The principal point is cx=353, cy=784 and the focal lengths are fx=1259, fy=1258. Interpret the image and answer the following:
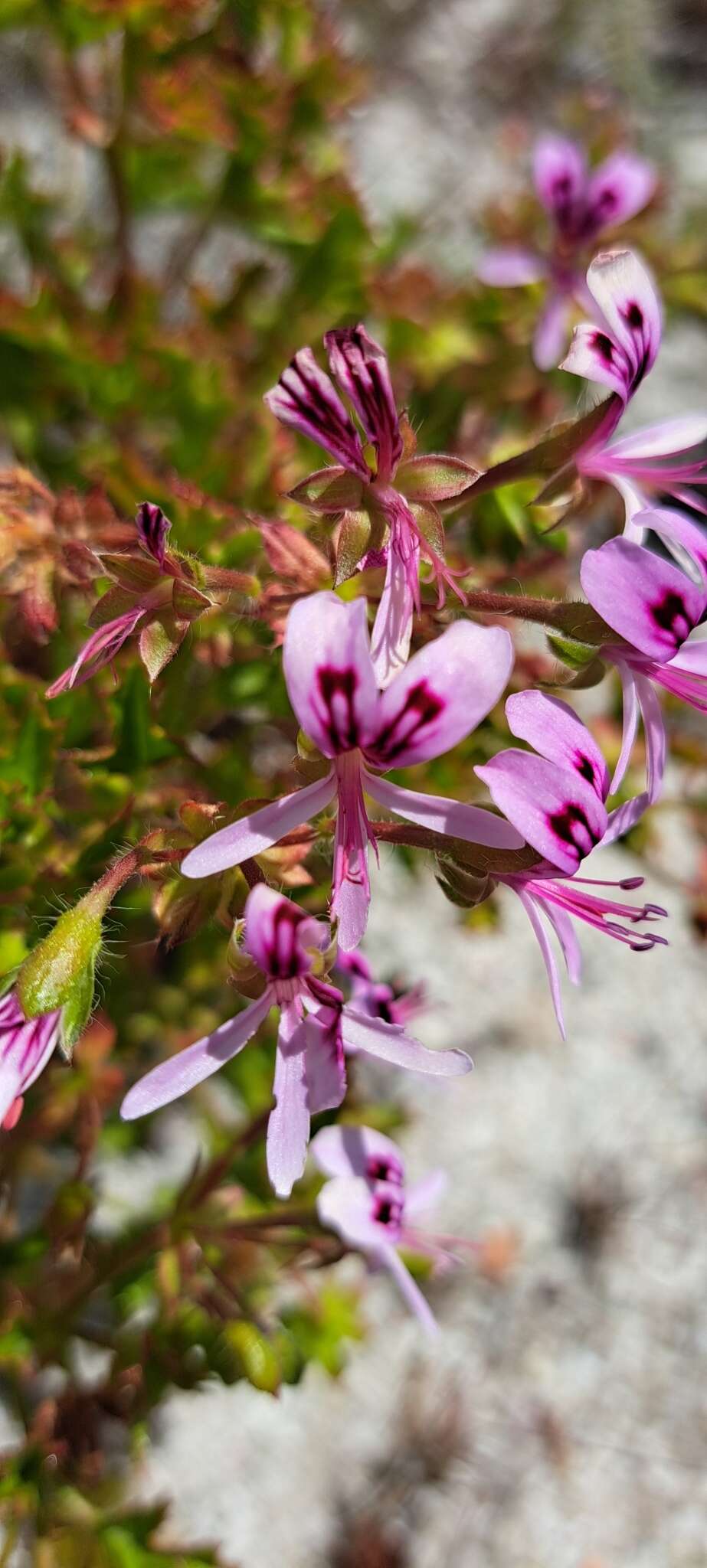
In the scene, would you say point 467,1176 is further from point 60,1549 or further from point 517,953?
point 60,1549

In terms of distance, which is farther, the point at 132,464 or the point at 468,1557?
the point at 468,1557

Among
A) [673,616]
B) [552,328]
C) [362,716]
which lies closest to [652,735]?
[673,616]

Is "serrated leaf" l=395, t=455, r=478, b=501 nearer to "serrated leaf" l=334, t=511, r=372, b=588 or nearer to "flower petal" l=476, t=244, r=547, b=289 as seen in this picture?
"serrated leaf" l=334, t=511, r=372, b=588

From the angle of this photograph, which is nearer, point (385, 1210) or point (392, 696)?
point (392, 696)

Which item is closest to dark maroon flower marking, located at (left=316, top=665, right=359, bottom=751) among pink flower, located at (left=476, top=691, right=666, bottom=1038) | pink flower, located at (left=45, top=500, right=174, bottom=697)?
pink flower, located at (left=476, top=691, right=666, bottom=1038)

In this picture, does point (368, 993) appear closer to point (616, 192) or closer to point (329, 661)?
point (329, 661)

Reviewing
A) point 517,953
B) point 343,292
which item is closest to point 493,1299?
point 517,953

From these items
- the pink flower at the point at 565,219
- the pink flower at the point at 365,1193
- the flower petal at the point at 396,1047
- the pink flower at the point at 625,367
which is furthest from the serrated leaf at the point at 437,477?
the pink flower at the point at 565,219
